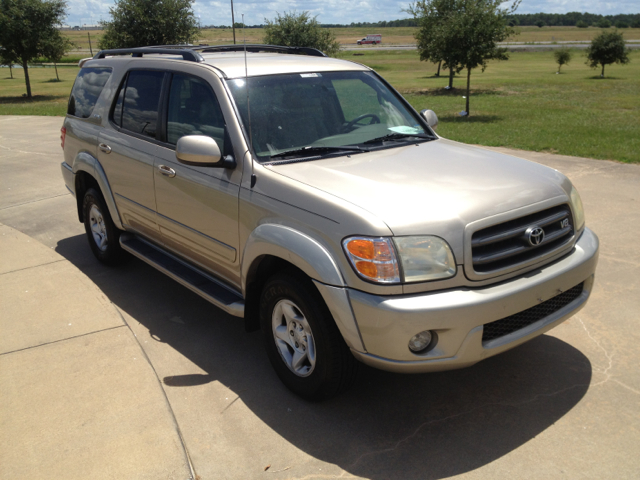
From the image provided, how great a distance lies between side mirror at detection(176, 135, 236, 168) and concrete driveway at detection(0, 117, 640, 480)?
140 centimetres

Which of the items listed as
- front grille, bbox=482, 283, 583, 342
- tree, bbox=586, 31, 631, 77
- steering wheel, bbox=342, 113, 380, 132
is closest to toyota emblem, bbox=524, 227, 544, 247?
front grille, bbox=482, 283, 583, 342

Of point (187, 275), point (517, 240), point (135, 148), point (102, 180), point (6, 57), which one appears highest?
point (6, 57)

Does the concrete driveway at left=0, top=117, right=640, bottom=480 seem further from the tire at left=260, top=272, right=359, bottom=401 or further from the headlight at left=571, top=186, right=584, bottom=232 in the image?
the headlight at left=571, top=186, right=584, bottom=232

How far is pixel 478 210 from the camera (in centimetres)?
306

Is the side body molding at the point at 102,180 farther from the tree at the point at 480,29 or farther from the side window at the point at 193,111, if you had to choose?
the tree at the point at 480,29

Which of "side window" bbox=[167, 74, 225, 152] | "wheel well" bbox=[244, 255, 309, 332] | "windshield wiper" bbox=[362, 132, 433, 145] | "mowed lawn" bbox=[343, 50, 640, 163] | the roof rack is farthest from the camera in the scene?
"mowed lawn" bbox=[343, 50, 640, 163]

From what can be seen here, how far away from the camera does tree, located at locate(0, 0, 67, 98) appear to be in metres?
25.2

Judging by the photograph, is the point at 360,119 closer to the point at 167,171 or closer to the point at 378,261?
the point at 167,171

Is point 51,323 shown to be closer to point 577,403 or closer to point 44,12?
point 577,403

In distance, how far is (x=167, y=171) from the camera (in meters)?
4.31

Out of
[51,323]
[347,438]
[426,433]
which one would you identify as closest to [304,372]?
[347,438]

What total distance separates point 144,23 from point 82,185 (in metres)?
21.5

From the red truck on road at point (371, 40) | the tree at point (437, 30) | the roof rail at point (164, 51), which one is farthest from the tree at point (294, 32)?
the red truck on road at point (371, 40)

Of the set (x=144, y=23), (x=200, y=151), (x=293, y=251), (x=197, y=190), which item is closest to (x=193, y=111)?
(x=197, y=190)
